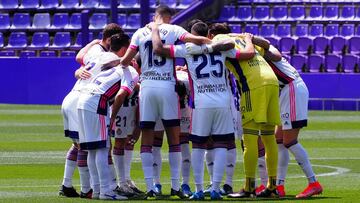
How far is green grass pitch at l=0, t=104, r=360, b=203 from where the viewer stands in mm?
12484

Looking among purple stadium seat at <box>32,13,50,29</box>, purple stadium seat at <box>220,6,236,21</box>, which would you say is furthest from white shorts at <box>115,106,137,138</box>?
purple stadium seat at <box>32,13,50,29</box>

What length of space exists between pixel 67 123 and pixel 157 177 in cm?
124

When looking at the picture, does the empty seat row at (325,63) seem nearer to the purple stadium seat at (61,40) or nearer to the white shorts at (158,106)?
the purple stadium seat at (61,40)

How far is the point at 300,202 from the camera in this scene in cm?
1115

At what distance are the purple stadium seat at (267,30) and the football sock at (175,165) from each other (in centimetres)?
2151

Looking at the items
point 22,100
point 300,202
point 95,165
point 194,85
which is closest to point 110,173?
point 95,165

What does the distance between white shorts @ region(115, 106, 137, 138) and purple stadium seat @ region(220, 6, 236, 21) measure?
21.8m

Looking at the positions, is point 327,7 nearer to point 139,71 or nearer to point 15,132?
point 15,132

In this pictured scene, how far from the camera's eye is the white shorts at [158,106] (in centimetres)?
1151

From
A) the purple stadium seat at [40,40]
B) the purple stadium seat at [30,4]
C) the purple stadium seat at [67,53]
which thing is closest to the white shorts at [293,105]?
the purple stadium seat at [67,53]

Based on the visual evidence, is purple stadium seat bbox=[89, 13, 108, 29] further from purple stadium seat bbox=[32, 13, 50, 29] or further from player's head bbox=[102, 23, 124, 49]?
player's head bbox=[102, 23, 124, 49]

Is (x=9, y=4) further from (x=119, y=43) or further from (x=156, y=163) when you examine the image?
(x=119, y=43)

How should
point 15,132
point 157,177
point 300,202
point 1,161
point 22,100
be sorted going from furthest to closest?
point 22,100, point 15,132, point 1,161, point 157,177, point 300,202

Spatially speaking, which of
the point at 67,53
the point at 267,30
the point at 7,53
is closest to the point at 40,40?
the point at 7,53
